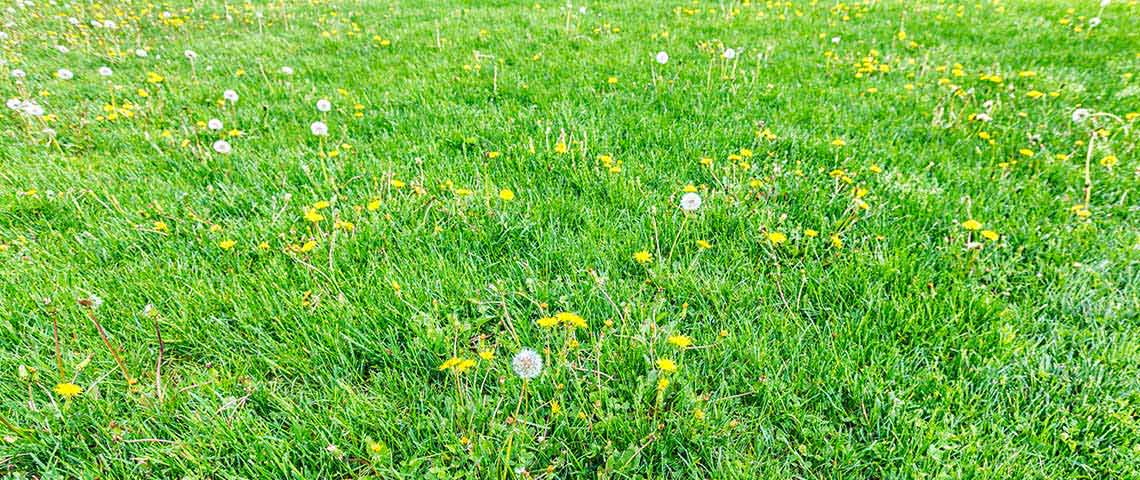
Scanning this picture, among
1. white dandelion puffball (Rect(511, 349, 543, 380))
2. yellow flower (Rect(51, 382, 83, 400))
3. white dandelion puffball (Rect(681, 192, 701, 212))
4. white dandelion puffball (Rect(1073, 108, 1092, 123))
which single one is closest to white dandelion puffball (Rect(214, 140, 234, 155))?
yellow flower (Rect(51, 382, 83, 400))

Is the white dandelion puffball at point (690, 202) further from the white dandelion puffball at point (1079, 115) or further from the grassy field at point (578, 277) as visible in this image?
the white dandelion puffball at point (1079, 115)

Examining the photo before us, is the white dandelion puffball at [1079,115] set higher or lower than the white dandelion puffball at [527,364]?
higher

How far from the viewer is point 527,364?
165 cm

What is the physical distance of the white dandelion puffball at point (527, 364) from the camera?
162 centimetres

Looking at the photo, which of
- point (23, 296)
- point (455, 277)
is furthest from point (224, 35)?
point (455, 277)

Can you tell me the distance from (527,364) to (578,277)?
1.83 feet

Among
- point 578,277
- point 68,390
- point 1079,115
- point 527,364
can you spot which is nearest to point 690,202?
point 578,277

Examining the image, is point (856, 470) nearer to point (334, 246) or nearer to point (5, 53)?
point (334, 246)

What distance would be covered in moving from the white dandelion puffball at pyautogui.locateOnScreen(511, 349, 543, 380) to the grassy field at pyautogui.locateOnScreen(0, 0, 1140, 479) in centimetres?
1

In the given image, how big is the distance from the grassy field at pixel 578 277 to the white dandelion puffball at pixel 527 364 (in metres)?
0.01

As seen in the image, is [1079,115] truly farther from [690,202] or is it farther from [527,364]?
[527,364]

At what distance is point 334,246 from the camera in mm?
2264

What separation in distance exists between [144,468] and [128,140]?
2.81 metres

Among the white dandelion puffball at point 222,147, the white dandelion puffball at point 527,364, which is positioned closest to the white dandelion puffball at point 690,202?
the white dandelion puffball at point 527,364
